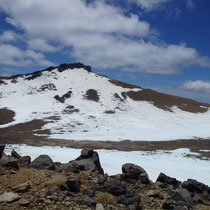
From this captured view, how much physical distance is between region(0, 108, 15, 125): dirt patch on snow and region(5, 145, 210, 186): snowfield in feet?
71.4

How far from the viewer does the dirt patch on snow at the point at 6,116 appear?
44237mm

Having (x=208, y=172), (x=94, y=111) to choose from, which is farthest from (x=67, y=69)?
→ (x=208, y=172)

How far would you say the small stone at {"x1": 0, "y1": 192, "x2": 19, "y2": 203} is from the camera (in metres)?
6.21

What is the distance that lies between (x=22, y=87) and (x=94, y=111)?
99.9 ft

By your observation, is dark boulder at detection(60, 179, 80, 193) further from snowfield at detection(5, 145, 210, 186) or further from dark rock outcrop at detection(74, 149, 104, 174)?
snowfield at detection(5, 145, 210, 186)

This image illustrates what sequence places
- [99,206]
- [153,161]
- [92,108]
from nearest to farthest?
[99,206], [153,161], [92,108]

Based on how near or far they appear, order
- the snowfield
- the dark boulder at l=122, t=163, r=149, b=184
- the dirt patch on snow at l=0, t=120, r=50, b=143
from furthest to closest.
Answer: the dirt patch on snow at l=0, t=120, r=50, b=143 < the snowfield < the dark boulder at l=122, t=163, r=149, b=184

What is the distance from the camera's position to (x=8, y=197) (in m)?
6.34

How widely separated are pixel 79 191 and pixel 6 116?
44423mm

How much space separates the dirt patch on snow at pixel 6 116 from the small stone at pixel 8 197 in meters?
40.0

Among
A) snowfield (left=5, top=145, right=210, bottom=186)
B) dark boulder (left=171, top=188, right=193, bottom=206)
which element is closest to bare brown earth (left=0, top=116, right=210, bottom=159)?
snowfield (left=5, top=145, right=210, bottom=186)

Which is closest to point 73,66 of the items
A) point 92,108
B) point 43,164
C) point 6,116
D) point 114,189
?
point 92,108

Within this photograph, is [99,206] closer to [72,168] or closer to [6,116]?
[72,168]

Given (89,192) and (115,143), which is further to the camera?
(115,143)
